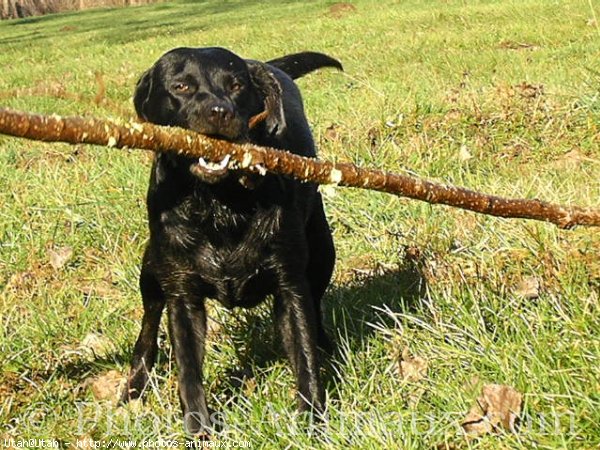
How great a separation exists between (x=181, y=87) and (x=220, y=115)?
1.47 ft

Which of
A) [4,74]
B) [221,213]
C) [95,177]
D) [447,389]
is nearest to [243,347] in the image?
[221,213]

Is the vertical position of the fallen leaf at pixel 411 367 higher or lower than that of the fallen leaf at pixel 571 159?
higher

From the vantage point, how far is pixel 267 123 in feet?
11.7

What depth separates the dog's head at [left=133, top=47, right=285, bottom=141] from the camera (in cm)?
340

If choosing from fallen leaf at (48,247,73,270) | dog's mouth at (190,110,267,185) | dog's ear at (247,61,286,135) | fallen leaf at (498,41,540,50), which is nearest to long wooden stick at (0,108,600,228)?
dog's mouth at (190,110,267,185)

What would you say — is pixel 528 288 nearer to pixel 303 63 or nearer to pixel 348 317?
pixel 348 317

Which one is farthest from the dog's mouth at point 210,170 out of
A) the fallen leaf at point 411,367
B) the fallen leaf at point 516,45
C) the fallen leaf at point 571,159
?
the fallen leaf at point 516,45

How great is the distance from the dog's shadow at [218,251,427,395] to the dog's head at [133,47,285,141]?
834mm

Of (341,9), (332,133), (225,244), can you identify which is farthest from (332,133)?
(341,9)

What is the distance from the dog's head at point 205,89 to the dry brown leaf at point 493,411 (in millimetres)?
1252

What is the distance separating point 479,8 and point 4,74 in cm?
796

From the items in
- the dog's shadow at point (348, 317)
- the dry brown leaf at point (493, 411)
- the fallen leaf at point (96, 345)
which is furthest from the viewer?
the fallen leaf at point (96, 345)

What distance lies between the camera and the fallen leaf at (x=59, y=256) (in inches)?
189

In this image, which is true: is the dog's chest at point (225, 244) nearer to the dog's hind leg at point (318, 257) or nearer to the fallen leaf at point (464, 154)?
the dog's hind leg at point (318, 257)
